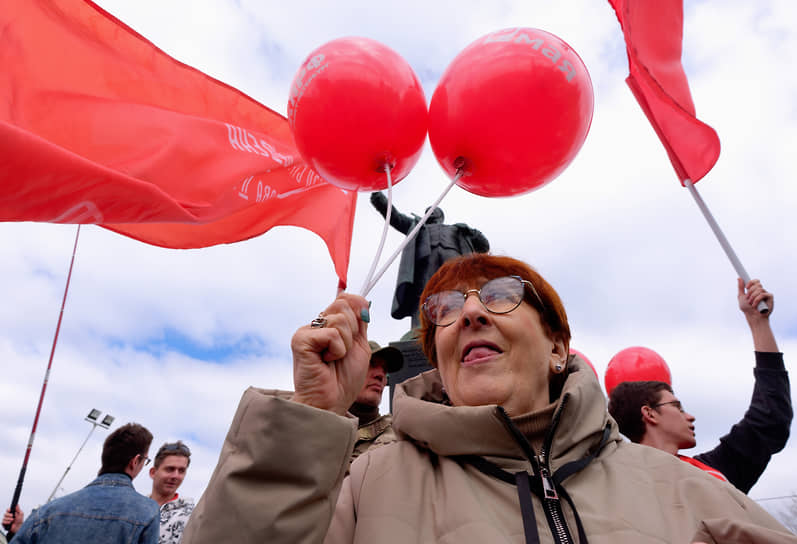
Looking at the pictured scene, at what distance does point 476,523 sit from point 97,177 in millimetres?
2283

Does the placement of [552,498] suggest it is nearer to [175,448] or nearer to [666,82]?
[666,82]

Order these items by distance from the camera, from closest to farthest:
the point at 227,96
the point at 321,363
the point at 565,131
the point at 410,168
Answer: the point at 321,363
the point at 565,131
the point at 410,168
the point at 227,96

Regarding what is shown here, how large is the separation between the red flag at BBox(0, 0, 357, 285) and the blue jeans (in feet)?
5.07

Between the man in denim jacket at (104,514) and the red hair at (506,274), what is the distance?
228 centimetres

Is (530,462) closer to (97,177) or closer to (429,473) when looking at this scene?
(429,473)

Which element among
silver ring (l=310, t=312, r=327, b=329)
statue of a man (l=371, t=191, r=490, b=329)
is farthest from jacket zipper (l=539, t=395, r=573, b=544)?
statue of a man (l=371, t=191, r=490, b=329)

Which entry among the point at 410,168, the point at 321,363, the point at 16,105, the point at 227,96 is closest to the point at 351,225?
the point at 227,96

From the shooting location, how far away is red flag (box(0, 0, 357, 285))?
250 centimetres

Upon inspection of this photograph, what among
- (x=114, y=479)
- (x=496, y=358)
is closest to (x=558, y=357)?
(x=496, y=358)

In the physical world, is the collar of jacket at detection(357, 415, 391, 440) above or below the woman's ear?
above

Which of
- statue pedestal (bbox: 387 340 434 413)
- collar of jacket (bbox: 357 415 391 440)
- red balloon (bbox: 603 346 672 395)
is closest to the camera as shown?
collar of jacket (bbox: 357 415 391 440)

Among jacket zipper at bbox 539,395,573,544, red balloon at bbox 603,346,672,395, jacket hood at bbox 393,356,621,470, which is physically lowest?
jacket zipper at bbox 539,395,573,544

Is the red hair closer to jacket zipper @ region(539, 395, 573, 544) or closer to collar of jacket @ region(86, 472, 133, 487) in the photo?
jacket zipper @ region(539, 395, 573, 544)

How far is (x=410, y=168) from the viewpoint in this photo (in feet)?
7.98
